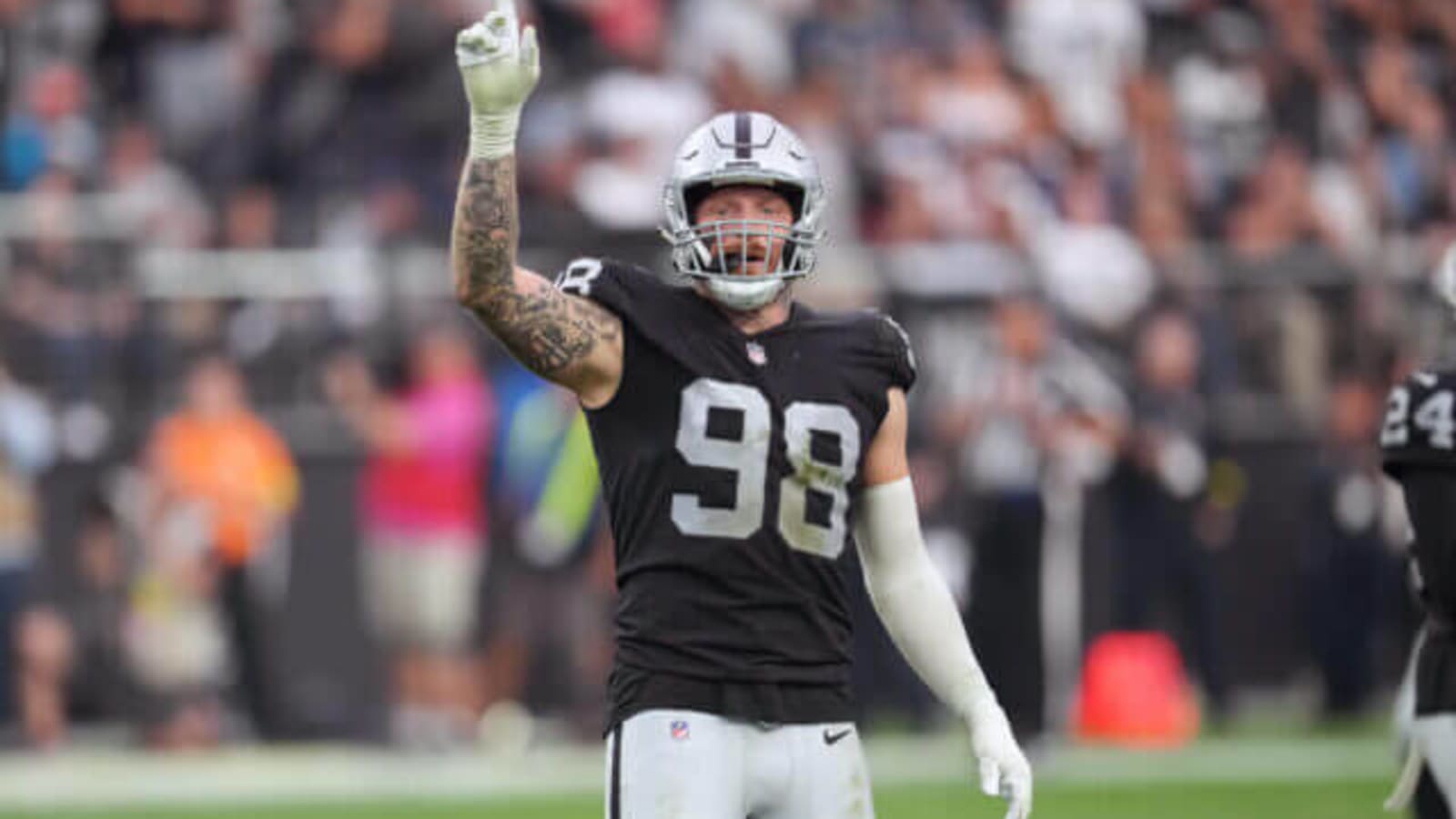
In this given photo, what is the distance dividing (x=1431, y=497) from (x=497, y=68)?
88.6 inches

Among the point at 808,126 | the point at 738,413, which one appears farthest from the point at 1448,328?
the point at 738,413

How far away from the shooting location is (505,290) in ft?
15.6

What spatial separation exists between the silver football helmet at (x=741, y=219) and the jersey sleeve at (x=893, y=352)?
Result: 0.19 m

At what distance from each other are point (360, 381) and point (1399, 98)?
6.75 m

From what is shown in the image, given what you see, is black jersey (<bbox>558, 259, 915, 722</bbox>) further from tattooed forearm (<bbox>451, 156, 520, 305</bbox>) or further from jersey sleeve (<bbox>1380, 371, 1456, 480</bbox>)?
jersey sleeve (<bbox>1380, 371, 1456, 480</bbox>)

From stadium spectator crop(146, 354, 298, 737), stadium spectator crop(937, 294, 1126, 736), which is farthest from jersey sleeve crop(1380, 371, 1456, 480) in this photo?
stadium spectator crop(146, 354, 298, 737)

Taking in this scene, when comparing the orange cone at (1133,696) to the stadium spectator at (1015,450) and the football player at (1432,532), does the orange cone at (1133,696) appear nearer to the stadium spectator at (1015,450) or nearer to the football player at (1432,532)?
the stadium spectator at (1015,450)

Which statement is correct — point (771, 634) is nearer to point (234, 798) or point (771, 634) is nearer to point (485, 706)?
point (234, 798)

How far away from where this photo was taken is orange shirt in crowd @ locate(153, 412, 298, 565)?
1276cm

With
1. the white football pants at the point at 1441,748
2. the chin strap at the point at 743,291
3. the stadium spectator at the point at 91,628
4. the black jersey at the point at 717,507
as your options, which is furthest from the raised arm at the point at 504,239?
the stadium spectator at the point at 91,628

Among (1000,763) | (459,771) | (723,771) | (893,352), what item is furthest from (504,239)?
(459,771)

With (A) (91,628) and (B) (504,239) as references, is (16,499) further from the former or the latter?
(B) (504,239)

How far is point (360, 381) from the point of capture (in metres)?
13.2

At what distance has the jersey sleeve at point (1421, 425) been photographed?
5668 millimetres
